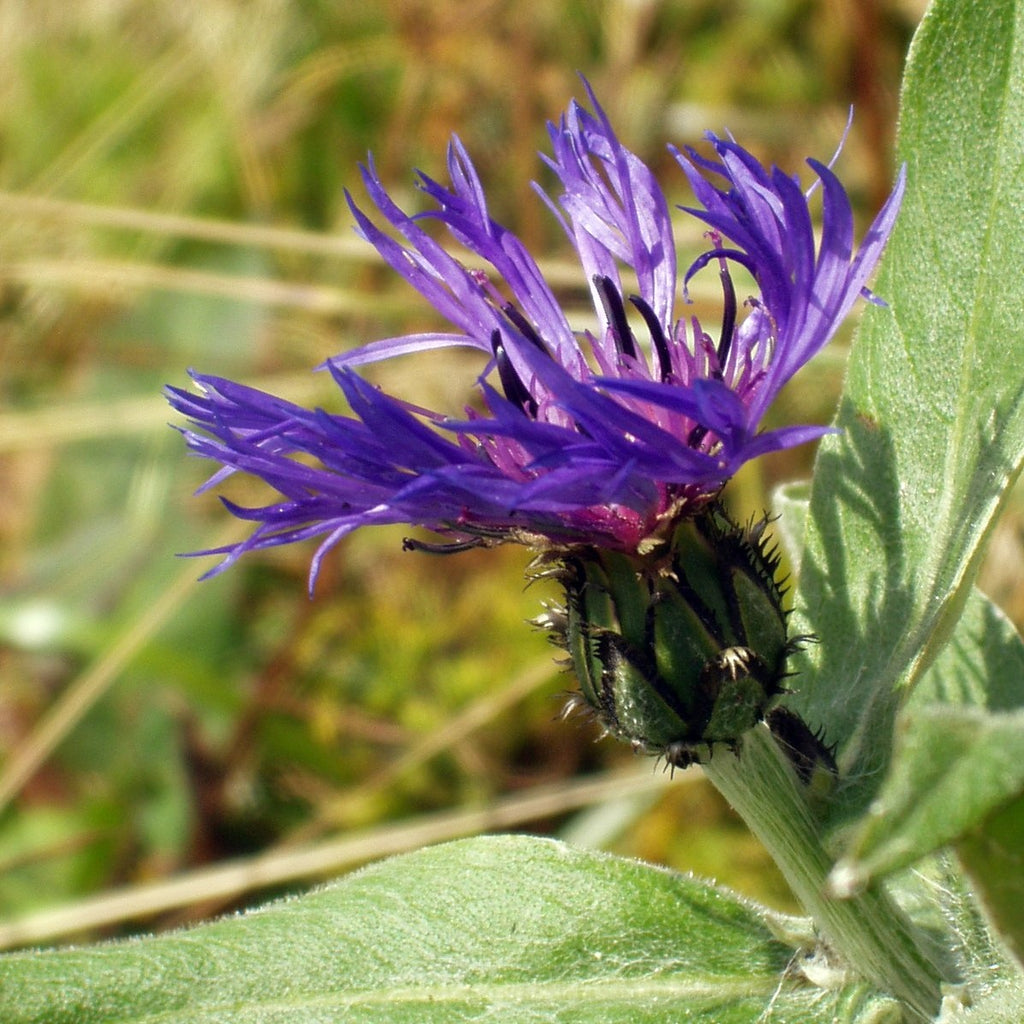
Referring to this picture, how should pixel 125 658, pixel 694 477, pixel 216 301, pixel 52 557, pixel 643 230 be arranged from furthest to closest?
pixel 216 301 → pixel 52 557 → pixel 125 658 → pixel 643 230 → pixel 694 477

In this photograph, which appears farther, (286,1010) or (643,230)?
(643,230)

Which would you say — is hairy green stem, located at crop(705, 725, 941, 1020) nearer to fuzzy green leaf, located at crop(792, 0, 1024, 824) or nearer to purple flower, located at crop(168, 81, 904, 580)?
fuzzy green leaf, located at crop(792, 0, 1024, 824)

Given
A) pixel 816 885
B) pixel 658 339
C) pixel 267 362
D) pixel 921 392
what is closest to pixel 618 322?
pixel 658 339

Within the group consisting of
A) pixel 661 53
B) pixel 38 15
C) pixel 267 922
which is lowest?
pixel 267 922

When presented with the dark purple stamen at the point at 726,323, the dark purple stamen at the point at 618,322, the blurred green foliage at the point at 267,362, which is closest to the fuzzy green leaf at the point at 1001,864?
the dark purple stamen at the point at 726,323

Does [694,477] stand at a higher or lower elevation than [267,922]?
higher

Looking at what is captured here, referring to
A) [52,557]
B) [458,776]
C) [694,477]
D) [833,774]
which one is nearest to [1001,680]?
[833,774]

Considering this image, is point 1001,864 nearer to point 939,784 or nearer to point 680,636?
point 939,784

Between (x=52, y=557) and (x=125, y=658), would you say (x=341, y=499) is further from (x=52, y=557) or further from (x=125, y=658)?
(x=52, y=557)
